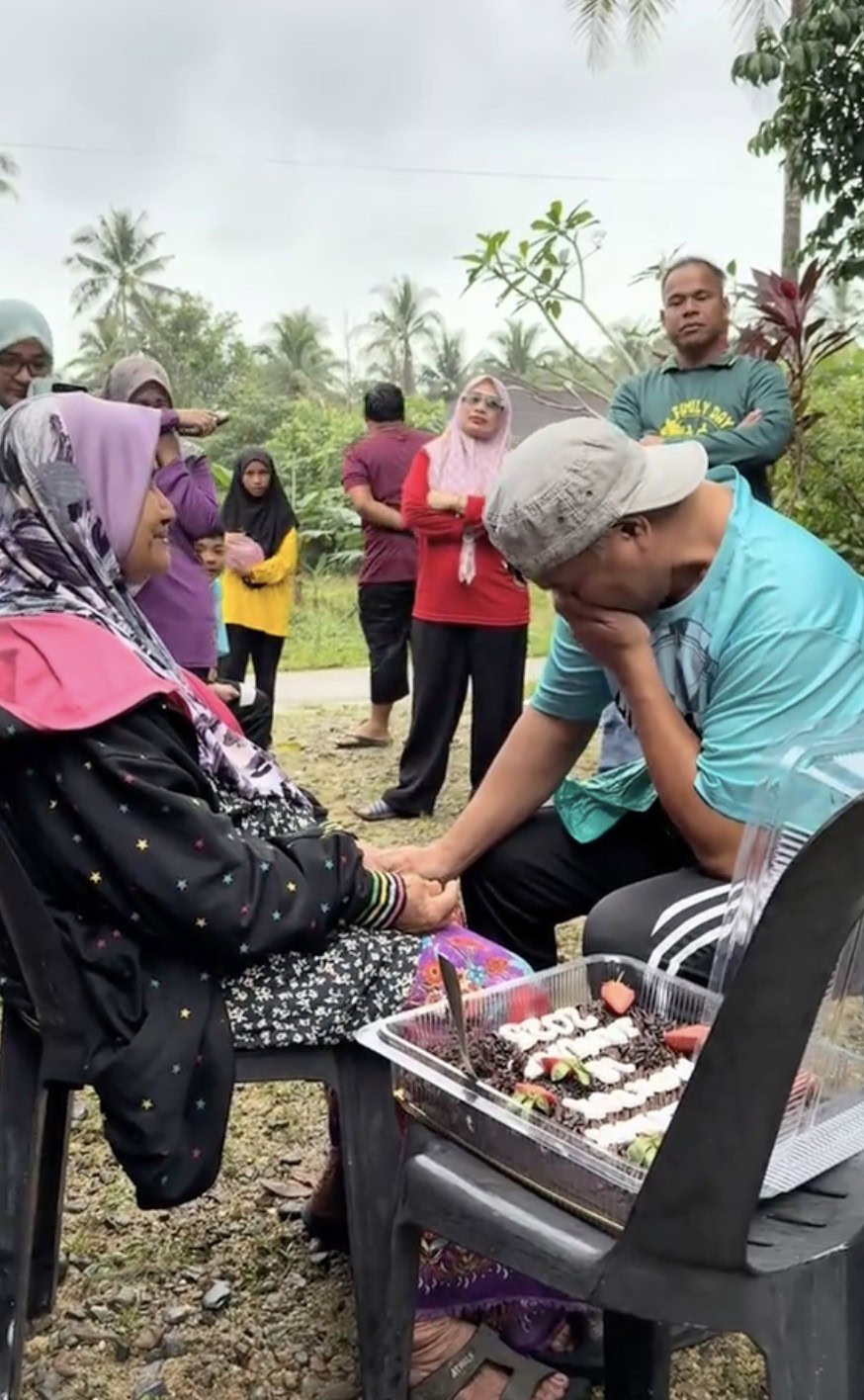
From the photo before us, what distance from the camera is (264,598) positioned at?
6.39 m

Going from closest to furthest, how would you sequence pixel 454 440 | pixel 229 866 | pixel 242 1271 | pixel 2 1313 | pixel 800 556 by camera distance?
pixel 229 866, pixel 2 1313, pixel 800 556, pixel 242 1271, pixel 454 440

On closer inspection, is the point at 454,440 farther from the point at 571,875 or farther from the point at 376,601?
the point at 571,875

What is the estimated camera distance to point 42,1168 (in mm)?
2037

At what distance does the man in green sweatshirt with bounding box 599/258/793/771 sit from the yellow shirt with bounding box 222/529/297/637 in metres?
2.50

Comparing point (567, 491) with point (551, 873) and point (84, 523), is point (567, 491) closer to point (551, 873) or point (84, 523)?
point (84, 523)

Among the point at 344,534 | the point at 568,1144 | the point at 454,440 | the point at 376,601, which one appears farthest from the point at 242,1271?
the point at 344,534

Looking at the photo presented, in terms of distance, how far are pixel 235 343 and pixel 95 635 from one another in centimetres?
3109

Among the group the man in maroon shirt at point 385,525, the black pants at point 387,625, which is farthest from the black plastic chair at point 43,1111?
the black pants at point 387,625

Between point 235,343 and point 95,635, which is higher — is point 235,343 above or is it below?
above

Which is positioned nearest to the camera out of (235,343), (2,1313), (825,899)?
(825,899)

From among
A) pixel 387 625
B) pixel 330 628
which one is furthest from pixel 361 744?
pixel 330 628

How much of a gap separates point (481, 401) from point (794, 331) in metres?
1.82

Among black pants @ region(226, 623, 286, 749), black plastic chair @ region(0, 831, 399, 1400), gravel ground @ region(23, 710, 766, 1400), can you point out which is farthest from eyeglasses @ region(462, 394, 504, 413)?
black plastic chair @ region(0, 831, 399, 1400)

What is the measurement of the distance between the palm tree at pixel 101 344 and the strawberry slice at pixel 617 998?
33.9 meters
